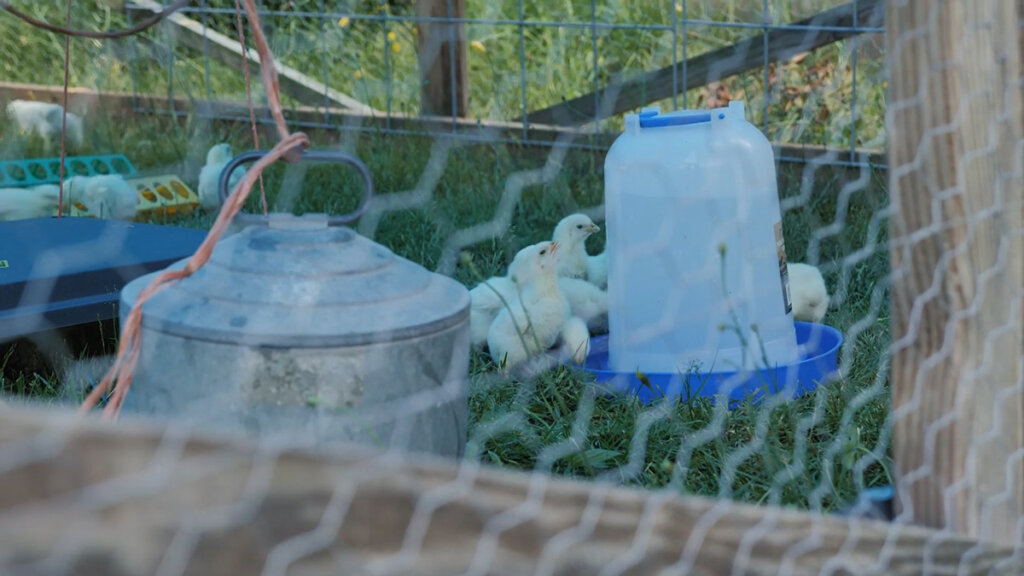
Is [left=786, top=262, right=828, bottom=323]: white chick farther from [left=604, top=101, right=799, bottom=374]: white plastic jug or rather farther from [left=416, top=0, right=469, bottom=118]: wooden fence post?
[left=416, top=0, right=469, bottom=118]: wooden fence post

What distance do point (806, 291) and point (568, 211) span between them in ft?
2.75

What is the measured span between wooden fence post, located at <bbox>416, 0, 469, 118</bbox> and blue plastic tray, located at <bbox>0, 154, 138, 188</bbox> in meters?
0.87

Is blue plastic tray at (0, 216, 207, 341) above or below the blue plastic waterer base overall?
above

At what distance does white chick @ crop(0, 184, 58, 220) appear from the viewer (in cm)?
261

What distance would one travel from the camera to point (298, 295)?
3.72 feet

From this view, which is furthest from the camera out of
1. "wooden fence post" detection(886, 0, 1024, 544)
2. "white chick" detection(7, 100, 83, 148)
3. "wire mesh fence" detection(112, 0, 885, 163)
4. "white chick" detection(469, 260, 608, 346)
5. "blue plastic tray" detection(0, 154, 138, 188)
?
"white chick" detection(7, 100, 83, 148)

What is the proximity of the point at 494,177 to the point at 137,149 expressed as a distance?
3.82 feet

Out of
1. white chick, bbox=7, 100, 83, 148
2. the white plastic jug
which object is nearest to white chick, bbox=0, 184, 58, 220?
white chick, bbox=7, 100, 83, 148

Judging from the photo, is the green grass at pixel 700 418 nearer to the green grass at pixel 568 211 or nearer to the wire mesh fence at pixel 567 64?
the green grass at pixel 568 211

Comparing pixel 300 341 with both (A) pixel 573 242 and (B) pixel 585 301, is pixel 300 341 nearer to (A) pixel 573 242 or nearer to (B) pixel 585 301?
(B) pixel 585 301

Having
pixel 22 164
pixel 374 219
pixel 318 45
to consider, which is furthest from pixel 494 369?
pixel 318 45

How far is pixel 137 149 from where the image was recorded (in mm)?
3516

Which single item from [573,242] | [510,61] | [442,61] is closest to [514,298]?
[573,242]

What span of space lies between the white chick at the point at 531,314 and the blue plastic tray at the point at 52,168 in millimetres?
1476
